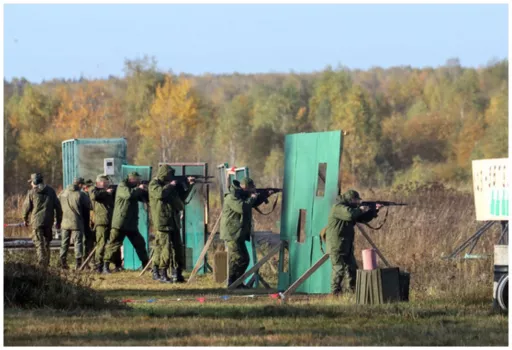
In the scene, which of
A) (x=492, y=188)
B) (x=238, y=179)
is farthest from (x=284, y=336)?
(x=238, y=179)

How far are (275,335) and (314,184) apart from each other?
260 inches

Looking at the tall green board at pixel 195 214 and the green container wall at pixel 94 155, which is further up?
the green container wall at pixel 94 155

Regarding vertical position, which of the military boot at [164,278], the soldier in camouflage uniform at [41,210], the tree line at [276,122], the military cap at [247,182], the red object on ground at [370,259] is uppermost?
the tree line at [276,122]

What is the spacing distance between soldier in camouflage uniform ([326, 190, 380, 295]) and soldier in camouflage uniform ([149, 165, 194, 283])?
171 inches

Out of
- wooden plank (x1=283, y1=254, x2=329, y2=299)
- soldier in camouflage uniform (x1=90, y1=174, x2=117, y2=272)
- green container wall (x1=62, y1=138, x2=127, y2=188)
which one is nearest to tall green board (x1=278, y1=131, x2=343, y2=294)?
wooden plank (x1=283, y1=254, x2=329, y2=299)

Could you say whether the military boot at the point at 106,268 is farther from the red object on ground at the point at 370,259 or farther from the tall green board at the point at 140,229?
the red object on ground at the point at 370,259

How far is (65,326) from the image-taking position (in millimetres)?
13938

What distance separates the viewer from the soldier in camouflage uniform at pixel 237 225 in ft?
70.1

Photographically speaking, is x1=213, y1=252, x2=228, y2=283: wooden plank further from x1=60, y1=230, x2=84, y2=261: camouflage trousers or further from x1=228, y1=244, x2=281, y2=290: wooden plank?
x1=60, y1=230, x2=84, y2=261: camouflage trousers

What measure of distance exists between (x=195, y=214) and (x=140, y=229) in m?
2.46

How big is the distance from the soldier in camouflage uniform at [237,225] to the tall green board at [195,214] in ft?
11.0

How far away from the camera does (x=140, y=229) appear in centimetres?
2741

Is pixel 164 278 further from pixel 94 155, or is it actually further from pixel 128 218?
pixel 94 155

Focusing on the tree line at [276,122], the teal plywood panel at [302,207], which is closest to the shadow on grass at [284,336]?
the teal plywood panel at [302,207]
